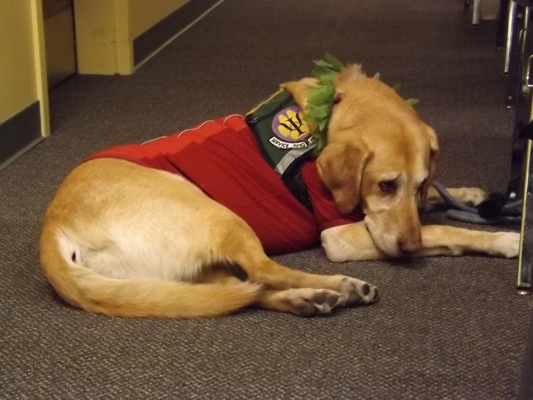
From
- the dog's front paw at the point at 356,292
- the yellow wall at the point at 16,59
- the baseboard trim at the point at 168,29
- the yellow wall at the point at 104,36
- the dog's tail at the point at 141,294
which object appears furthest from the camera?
the baseboard trim at the point at 168,29

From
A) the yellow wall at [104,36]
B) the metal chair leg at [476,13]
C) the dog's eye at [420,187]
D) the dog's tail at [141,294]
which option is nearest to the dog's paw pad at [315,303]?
the dog's tail at [141,294]

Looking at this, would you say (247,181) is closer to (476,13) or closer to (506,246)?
(506,246)

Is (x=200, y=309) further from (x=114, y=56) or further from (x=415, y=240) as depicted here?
(x=114, y=56)

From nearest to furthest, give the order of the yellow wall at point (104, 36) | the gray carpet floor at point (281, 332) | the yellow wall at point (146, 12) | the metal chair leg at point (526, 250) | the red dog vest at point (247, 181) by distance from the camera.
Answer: the gray carpet floor at point (281, 332)
the metal chair leg at point (526, 250)
the red dog vest at point (247, 181)
the yellow wall at point (104, 36)
the yellow wall at point (146, 12)

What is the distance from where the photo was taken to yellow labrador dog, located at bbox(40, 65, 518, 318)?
189 centimetres

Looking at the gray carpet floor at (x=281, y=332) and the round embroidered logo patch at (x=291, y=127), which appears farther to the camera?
the round embroidered logo patch at (x=291, y=127)

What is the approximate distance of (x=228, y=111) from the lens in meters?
3.89

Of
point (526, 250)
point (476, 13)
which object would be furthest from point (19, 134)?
point (476, 13)

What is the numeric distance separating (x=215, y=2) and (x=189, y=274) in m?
5.23

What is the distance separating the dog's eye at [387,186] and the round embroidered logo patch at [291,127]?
0.84 feet

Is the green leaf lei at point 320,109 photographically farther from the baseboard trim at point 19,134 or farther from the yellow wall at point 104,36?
the yellow wall at point 104,36

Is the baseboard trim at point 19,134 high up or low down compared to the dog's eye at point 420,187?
down

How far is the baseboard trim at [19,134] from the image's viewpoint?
3180mm

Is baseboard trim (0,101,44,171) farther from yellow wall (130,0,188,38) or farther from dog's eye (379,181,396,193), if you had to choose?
dog's eye (379,181,396,193)
